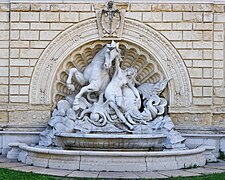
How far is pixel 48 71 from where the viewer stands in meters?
12.6

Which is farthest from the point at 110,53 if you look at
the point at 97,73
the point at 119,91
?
the point at 119,91

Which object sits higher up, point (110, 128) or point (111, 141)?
point (110, 128)

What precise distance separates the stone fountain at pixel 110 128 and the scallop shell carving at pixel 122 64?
A: 26 centimetres

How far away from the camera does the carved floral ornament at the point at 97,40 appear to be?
41.4 feet

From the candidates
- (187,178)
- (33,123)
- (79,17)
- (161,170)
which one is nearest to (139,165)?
(161,170)

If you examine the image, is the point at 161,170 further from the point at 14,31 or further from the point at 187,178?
the point at 14,31

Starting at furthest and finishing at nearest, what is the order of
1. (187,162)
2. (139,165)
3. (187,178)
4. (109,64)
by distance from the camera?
(109,64), (187,162), (139,165), (187,178)

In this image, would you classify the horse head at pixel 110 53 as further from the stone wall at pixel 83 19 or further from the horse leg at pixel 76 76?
the stone wall at pixel 83 19

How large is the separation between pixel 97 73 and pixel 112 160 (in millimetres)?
3508

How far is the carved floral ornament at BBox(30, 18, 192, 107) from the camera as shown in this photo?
41.4 feet

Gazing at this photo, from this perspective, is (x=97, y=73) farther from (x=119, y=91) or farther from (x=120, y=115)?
(x=120, y=115)

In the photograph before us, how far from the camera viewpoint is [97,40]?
12.8 meters

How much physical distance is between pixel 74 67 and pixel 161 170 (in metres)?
4.88

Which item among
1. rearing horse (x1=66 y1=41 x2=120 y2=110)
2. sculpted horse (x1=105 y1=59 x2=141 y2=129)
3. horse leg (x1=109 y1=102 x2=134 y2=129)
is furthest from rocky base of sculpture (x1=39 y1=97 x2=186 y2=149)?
rearing horse (x1=66 y1=41 x2=120 y2=110)
